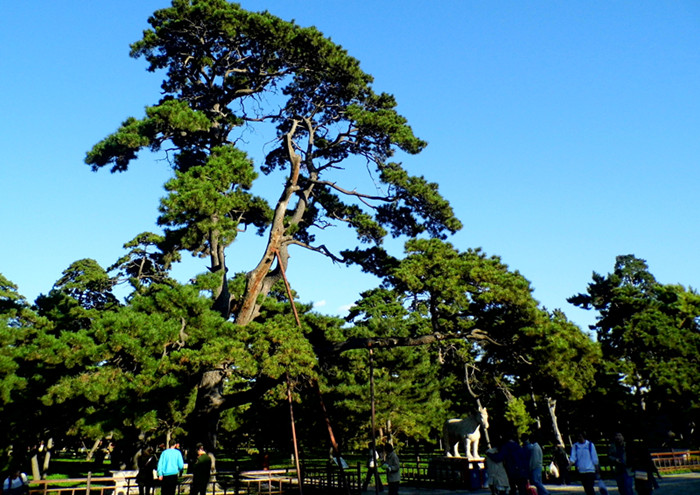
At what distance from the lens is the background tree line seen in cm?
1212

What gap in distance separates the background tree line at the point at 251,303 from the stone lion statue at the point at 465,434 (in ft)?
4.61

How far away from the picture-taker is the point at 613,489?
13078 millimetres

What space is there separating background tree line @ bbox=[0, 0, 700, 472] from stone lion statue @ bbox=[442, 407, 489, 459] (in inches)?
55.3

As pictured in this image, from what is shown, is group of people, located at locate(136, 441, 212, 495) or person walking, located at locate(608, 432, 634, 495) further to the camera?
group of people, located at locate(136, 441, 212, 495)

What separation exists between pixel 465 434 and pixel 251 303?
27.1 feet

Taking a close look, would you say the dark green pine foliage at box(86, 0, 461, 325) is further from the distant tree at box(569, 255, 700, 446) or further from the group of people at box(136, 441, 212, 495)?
the distant tree at box(569, 255, 700, 446)

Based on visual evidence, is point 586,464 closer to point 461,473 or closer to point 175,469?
point 461,473

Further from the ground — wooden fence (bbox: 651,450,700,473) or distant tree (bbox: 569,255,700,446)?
distant tree (bbox: 569,255,700,446)

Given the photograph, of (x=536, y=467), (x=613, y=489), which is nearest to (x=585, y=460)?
(x=536, y=467)

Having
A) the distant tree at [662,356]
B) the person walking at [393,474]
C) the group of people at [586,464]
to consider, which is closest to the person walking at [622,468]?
the group of people at [586,464]

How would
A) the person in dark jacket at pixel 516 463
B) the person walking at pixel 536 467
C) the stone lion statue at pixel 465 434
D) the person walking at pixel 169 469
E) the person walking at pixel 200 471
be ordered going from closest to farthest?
the person in dark jacket at pixel 516 463
the person walking at pixel 536 467
the person walking at pixel 169 469
the person walking at pixel 200 471
the stone lion statue at pixel 465 434

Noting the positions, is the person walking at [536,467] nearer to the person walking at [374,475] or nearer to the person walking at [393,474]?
the person walking at [393,474]

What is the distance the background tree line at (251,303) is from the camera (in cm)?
1212

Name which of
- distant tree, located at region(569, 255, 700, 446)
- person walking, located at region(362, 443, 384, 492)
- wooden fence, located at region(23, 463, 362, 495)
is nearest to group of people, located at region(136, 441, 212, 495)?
wooden fence, located at region(23, 463, 362, 495)
